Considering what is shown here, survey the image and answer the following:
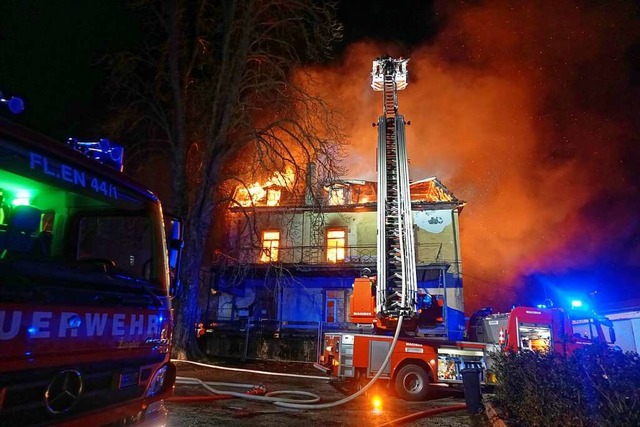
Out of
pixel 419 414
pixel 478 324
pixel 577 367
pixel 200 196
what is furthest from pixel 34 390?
pixel 200 196

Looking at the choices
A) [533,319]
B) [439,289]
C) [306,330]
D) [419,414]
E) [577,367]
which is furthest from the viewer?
[439,289]

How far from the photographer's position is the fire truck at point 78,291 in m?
2.16

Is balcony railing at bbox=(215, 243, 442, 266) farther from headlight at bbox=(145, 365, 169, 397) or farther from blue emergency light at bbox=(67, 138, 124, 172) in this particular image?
headlight at bbox=(145, 365, 169, 397)

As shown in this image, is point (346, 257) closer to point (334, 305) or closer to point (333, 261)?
point (333, 261)

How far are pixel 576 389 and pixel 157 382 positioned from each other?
388 cm

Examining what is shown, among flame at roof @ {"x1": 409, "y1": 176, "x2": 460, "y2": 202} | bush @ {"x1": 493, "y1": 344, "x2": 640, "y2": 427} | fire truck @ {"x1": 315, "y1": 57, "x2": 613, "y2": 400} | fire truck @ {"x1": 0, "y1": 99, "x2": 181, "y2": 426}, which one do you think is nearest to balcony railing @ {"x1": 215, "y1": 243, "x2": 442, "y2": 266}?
flame at roof @ {"x1": 409, "y1": 176, "x2": 460, "y2": 202}

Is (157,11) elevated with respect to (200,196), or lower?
elevated

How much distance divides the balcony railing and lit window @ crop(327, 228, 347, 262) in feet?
0.59

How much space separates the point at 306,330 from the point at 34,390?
56.7ft

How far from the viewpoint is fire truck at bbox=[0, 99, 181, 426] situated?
84.9 inches

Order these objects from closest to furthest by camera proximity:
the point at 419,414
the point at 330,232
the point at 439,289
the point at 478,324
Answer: the point at 419,414, the point at 478,324, the point at 439,289, the point at 330,232

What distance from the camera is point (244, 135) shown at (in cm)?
1519

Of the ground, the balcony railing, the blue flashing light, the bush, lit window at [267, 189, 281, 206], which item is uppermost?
lit window at [267, 189, 281, 206]

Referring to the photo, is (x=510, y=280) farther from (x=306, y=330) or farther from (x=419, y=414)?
(x=419, y=414)
